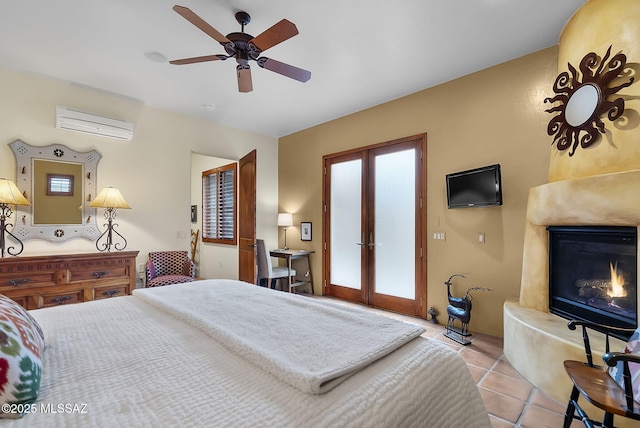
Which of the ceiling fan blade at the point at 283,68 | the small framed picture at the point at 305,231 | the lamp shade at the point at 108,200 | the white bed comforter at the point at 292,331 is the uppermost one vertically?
the ceiling fan blade at the point at 283,68

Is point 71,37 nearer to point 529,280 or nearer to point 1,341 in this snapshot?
point 1,341

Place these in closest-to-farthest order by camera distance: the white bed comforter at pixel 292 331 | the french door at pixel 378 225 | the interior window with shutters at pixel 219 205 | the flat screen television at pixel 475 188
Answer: the white bed comforter at pixel 292 331 → the flat screen television at pixel 475 188 → the french door at pixel 378 225 → the interior window with shutters at pixel 219 205

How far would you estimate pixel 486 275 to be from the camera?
10.5ft

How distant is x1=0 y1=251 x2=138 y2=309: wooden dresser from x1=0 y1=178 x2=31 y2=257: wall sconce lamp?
1.22 ft

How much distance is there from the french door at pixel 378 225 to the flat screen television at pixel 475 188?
424 millimetres

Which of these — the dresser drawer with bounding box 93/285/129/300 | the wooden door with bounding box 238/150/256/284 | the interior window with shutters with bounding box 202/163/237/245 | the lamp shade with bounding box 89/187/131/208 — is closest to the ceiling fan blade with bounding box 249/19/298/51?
the wooden door with bounding box 238/150/256/284

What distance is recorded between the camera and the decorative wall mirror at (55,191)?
328cm

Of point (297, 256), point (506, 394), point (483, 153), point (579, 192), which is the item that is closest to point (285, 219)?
point (297, 256)

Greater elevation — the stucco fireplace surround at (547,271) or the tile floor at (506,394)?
the stucco fireplace surround at (547,271)

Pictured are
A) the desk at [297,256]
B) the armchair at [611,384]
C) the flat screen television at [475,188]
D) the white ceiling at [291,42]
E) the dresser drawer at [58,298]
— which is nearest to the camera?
the armchair at [611,384]

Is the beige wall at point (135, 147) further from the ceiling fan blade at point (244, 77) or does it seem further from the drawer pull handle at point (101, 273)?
the ceiling fan blade at point (244, 77)

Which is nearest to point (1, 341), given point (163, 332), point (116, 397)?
point (116, 397)

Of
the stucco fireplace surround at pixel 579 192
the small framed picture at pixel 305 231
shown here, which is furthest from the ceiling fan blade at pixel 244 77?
the small framed picture at pixel 305 231

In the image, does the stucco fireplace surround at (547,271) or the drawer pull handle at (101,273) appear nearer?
the stucco fireplace surround at (547,271)
